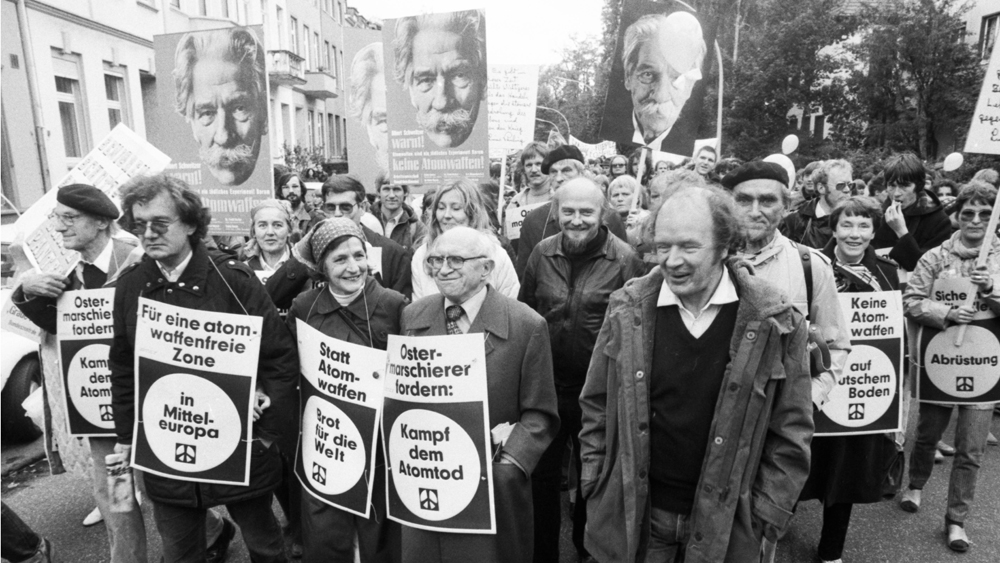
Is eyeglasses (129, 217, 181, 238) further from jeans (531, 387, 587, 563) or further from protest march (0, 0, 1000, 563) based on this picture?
jeans (531, 387, 587, 563)

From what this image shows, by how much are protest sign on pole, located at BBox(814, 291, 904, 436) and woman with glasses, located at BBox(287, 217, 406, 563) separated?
88.5 inches

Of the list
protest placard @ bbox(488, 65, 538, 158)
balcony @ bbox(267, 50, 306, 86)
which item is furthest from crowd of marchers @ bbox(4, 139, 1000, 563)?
balcony @ bbox(267, 50, 306, 86)

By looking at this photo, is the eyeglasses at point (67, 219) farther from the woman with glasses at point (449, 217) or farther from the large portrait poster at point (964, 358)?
the large portrait poster at point (964, 358)

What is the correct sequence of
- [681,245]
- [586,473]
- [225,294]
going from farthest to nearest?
[225,294] → [586,473] → [681,245]

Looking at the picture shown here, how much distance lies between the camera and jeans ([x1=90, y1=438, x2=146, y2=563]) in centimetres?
333

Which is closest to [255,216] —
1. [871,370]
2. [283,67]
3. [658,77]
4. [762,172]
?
[658,77]

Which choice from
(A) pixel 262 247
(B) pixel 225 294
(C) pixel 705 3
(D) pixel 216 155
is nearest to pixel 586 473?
(B) pixel 225 294

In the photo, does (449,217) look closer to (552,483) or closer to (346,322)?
(346,322)

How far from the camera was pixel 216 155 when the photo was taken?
514 cm

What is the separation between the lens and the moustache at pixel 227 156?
16.6ft

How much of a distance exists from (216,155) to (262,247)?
3.17 feet

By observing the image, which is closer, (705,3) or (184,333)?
(184,333)

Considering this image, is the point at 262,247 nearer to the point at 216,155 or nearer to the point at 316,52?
the point at 216,155

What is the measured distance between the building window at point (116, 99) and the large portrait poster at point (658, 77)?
48.3 ft
